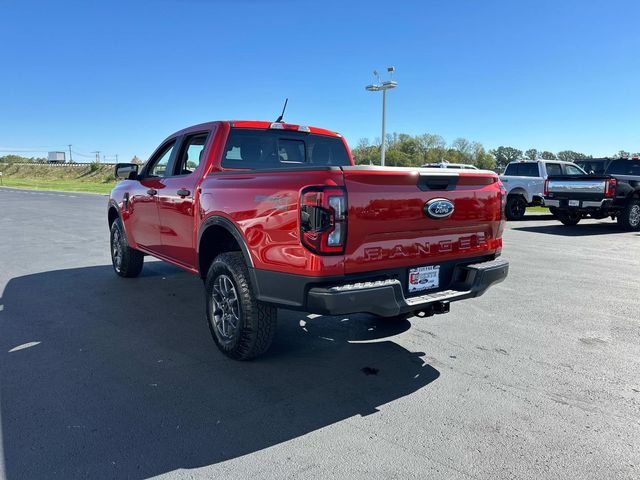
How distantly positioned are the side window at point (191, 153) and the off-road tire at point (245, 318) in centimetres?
137

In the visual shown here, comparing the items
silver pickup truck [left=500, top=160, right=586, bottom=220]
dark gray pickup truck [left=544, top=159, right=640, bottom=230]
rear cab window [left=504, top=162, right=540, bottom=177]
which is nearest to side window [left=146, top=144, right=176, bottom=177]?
dark gray pickup truck [left=544, top=159, right=640, bottom=230]

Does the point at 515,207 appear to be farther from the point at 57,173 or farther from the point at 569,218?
the point at 57,173

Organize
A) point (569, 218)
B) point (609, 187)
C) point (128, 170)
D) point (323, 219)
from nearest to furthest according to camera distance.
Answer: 1. point (323, 219)
2. point (128, 170)
3. point (609, 187)
4. point (569, 218)

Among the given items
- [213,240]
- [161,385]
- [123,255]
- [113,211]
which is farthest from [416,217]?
[113,211]

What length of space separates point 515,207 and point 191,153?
13.4 metres

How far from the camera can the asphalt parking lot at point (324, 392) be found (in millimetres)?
2529

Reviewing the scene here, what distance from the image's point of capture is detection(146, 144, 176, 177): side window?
17.7 ft

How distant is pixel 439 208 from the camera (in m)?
3.43

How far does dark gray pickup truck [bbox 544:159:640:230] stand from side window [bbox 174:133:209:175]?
1139cm

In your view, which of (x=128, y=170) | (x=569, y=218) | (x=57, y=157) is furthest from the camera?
(x=57, y=157)

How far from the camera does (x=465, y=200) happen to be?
144 inches

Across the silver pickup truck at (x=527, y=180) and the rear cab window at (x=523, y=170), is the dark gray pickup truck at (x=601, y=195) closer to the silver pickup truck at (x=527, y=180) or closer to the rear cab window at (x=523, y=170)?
the silver pickup truck at (x=527, y=180)

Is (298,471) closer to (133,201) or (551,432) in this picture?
(551,432)

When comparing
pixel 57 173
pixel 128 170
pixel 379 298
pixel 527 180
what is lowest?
pixel 379 298
